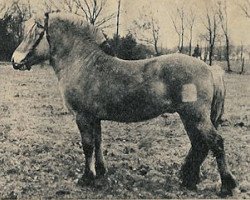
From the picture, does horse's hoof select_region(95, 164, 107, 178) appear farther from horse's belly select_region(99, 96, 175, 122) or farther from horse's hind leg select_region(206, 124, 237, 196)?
horse's hind leg select_region(206, 124, 237, 196)

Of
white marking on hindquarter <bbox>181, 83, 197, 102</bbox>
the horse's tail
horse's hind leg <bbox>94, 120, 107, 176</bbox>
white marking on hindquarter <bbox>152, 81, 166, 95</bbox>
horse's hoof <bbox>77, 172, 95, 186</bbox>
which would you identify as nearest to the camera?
white marking on hindquarter <bbox>181, 83, 197, 102</bbox>

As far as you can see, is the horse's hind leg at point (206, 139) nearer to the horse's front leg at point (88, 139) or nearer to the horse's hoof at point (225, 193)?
the horse's hoof at point (225, 193)

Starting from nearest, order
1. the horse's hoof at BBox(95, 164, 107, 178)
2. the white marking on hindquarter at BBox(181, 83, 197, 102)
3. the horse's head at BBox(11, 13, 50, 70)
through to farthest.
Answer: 1. the white marking on hindquarter at BBox(181, 83, 197, 102)
2. the horse's head at BBox(11, 13, 50, 70)
3. the horse's hoof at BBox(95, 164, 107, 178)

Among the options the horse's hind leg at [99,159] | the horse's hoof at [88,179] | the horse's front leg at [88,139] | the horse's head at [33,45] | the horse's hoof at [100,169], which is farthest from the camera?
the horse's hoof at [100,169]

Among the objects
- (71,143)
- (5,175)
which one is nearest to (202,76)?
(5,175)

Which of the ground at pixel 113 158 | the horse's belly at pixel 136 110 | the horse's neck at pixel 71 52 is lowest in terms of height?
the ground at pixel 113 158

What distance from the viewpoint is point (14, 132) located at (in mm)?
9539

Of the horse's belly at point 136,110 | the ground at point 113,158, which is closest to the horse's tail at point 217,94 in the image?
the horse's belly at point 136,110

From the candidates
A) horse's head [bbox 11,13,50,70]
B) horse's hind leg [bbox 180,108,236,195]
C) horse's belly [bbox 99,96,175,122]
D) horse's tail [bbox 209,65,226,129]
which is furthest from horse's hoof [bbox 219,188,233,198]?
horse's head [bbox 11,13,50,70]

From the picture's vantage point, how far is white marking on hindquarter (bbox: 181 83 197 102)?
17.3 feet

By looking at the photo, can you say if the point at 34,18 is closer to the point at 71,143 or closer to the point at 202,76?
the point at 202,76

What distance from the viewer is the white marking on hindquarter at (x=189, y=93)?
527 cm

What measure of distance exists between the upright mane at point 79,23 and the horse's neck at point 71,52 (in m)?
0.10

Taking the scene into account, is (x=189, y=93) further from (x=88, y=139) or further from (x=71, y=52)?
(x=71, y=52)
